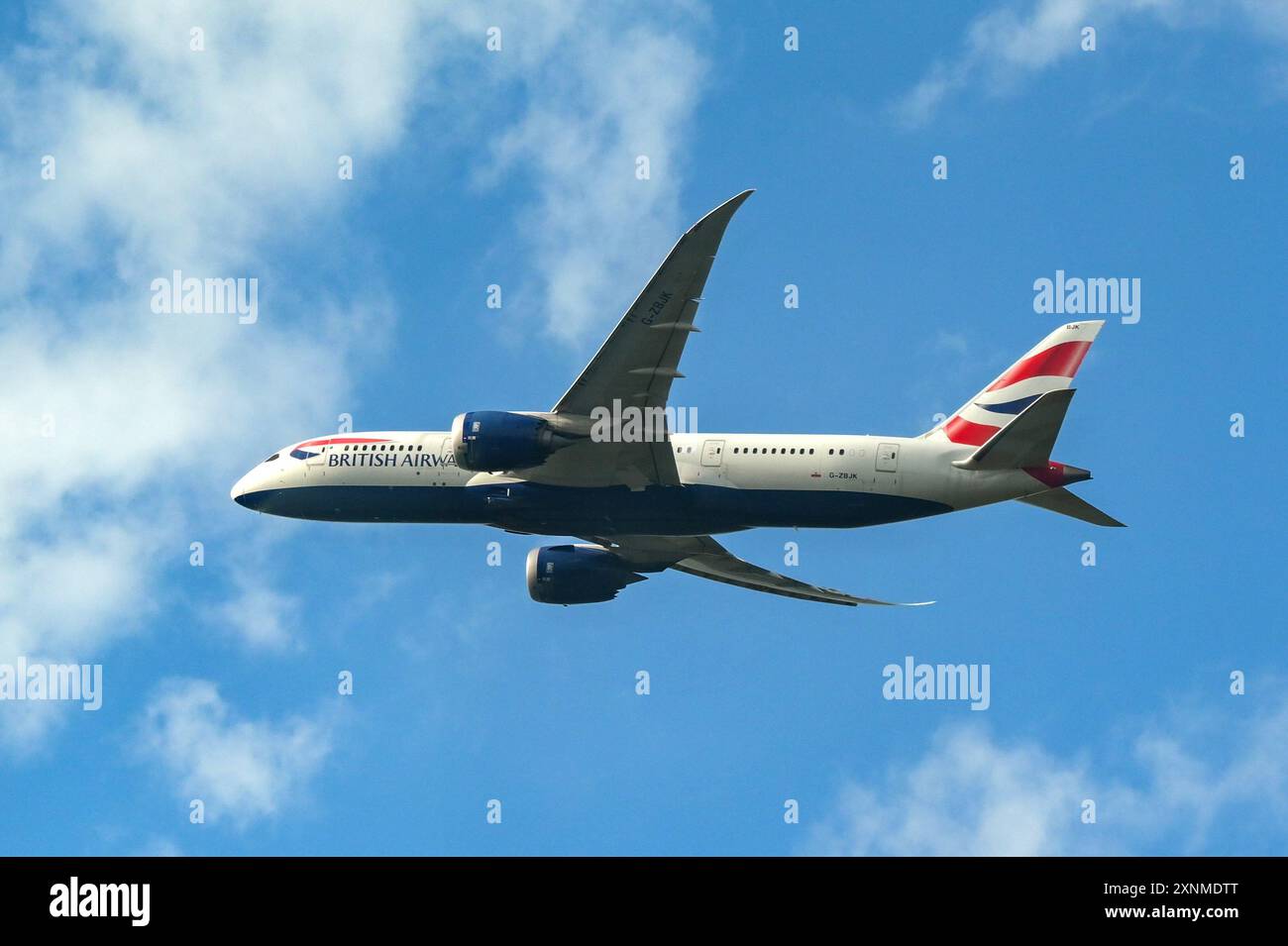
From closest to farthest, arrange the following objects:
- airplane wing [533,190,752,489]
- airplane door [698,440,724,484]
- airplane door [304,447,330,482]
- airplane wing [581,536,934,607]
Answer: airplane wing [533,190,752,489] → airplane door [698,440,724,484] → airplane door [304,447,330,482] → airplane wing [581,536,934,607]

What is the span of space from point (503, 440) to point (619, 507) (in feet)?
15.8

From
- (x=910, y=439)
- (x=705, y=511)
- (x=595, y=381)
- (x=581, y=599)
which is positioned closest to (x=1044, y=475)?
(x=910, y=439)

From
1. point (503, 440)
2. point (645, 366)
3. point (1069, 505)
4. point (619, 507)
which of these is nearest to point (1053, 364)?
point (1069, 505)

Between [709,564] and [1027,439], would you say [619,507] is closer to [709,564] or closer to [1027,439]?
[709,564]

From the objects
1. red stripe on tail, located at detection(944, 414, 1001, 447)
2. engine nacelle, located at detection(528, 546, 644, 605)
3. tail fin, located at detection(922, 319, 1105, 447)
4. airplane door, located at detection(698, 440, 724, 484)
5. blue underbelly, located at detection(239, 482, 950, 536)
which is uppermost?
tail fin, located at detection(922, 319, 1105, 447)

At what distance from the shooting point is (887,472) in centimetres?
5078

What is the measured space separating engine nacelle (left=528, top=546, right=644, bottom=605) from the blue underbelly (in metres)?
5.50

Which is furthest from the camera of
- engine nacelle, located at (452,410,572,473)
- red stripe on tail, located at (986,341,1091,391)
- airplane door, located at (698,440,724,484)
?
red stripe on tail, located at (986,341,1091,391)

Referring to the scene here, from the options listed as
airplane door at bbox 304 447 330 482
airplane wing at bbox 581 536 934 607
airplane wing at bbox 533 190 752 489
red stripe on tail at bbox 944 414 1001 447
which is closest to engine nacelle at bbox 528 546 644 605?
airplane wing at bbox 581 536 934 607

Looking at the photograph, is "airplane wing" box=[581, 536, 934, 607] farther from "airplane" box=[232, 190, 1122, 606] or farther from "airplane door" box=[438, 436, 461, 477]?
"airplane door" box=[438, 436, 461, 477]

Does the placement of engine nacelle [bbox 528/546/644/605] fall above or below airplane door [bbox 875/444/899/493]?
below

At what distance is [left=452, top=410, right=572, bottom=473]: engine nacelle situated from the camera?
49.7 metres

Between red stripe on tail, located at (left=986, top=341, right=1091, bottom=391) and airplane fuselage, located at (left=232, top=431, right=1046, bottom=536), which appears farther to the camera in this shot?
red stripe on tail, located at (left=986, top=341, right=1091, bottom=391)
